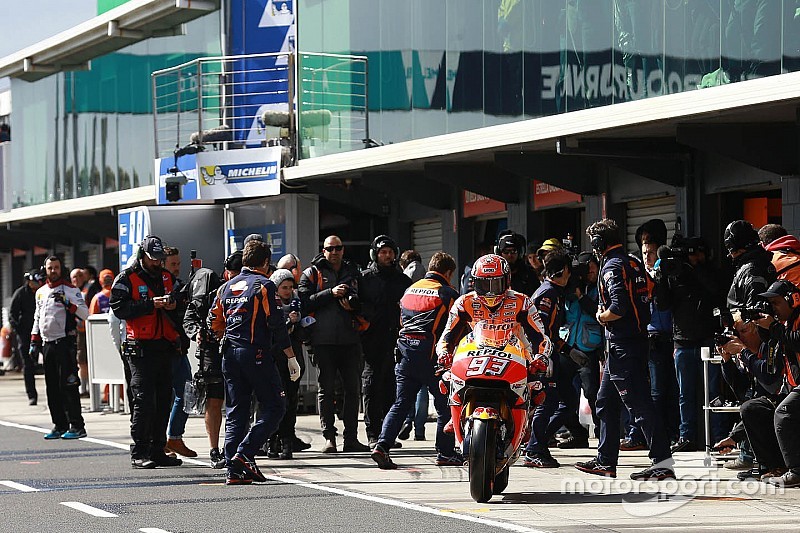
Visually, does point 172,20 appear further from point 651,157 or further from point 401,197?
point 651,157

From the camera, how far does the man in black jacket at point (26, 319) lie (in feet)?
71.8

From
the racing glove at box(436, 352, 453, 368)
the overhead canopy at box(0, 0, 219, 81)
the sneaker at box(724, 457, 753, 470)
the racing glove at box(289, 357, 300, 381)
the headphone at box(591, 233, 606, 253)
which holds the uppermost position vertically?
the overhead canopy at box(0, 0, 219, 81)

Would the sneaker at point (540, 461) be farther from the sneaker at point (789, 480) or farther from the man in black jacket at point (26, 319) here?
the man in black jacket at point (26, 319)

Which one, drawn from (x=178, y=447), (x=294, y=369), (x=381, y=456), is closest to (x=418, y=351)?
(x=381, y=456)

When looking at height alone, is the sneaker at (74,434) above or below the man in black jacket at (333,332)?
below

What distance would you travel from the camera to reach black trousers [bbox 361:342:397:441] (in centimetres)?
1392

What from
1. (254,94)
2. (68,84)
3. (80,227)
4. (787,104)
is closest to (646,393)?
(787,104)

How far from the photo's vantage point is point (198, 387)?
12.9 m

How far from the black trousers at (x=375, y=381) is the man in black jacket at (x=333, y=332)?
171mm

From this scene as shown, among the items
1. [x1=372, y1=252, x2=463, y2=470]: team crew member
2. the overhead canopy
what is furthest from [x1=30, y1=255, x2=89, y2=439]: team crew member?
the overhead canopy

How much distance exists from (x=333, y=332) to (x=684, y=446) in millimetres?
3264

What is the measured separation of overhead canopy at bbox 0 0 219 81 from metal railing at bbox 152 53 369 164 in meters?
2.08

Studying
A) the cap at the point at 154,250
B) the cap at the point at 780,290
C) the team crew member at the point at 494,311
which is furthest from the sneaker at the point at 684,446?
the cap at the point at 154,250

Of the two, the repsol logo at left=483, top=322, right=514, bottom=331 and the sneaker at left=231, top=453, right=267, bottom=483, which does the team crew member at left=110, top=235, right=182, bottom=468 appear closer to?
the sneaker at left=231, top=453, right=267, bottom=483
